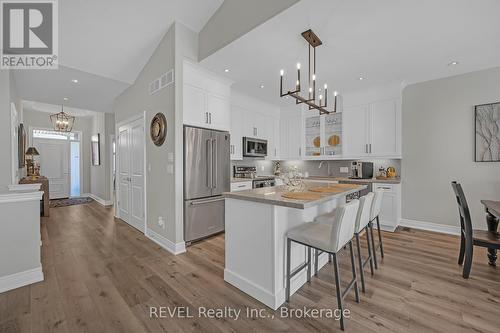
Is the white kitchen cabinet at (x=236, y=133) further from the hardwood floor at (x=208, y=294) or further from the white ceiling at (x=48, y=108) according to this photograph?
the white ceiling at (x=48, y=108)

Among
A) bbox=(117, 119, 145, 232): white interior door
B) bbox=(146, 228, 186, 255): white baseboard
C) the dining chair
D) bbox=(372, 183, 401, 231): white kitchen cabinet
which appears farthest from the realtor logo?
bbox=(372, 183, 401, 231): white kitchen cabinet

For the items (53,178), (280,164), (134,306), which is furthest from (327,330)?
(53,178)

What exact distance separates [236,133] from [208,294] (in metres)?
3.22

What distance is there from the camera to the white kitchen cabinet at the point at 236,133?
179 inches

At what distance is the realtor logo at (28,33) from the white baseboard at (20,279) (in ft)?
8.12

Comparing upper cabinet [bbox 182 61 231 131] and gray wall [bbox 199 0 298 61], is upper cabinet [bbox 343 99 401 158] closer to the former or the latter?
upper cabinet [bbox 182 61 231 131]

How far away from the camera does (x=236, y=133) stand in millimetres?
4645

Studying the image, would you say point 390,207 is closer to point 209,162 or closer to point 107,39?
point 209,162

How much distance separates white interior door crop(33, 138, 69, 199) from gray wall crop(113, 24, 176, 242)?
566 cm

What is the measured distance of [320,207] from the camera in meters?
2.68

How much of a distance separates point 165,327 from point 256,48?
3.18 metres

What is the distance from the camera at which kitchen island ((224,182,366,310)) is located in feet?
6.12

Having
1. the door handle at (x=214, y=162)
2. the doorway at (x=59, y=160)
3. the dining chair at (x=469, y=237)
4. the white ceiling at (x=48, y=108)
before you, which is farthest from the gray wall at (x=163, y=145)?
the doorway at (x=59, y=160)

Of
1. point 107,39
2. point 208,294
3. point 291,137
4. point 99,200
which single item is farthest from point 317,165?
point 99,200
